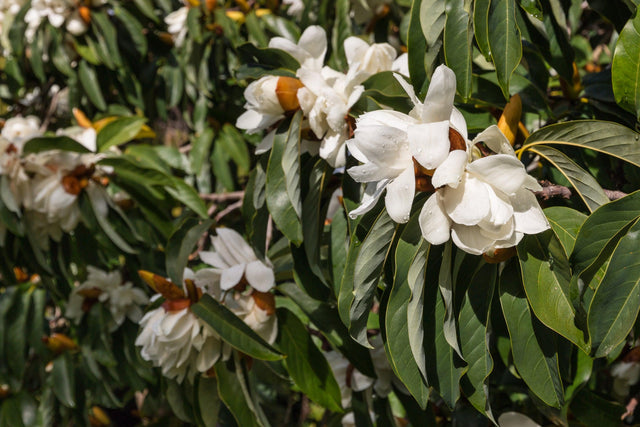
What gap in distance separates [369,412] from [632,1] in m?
0.86

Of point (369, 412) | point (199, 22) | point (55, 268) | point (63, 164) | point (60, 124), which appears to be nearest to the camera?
point (369, 412)

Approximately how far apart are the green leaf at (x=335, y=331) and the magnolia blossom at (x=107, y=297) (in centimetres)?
77

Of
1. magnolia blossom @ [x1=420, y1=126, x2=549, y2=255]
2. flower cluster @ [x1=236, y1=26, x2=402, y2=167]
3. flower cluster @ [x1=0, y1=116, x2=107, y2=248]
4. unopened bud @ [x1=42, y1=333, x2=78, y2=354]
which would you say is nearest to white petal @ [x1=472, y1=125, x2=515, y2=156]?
magnolia blossom @ [x1=420, y1=126, x2=549, y2=255]

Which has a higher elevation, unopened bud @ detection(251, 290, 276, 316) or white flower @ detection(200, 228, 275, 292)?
white flower @ detection(200, 228, 275, 292)

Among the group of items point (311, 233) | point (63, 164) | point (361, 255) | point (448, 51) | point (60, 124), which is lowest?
point (60, 124)

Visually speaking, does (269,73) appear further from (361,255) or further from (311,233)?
(361,255)

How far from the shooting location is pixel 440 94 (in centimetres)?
68

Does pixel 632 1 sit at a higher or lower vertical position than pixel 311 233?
higher

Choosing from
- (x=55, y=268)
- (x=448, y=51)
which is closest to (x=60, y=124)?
(x=55, y=268)

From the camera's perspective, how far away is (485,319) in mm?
789

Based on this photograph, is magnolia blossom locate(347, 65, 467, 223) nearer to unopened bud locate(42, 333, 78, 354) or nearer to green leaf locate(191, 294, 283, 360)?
green leaf locate(191, 294, 283, 360)

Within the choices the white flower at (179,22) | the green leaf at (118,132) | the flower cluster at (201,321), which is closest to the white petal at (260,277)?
the flower cluster at (201,321)

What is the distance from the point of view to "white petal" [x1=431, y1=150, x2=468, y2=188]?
0.65m

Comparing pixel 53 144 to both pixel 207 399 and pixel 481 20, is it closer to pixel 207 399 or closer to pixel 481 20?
pixel 207 399
